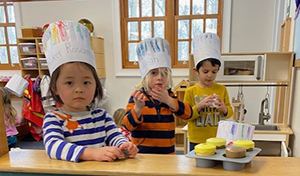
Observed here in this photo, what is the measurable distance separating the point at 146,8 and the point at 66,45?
272 cm

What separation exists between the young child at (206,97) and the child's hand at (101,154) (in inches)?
29.5

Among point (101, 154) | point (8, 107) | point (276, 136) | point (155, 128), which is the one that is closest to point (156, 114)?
point (155, 128)

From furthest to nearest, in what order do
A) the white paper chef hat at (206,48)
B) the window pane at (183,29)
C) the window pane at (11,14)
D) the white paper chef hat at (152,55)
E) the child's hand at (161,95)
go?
the window pane at (11,14) → the window pane at (183,29) → the white paper chef hat at (206,48) → the white paper chef hat at (152,55) → the child's hand at (161,95)

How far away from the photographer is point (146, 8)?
315cm

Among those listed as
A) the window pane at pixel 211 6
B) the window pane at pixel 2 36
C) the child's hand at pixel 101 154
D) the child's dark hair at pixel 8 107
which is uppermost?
the window pane at pixel 211 6

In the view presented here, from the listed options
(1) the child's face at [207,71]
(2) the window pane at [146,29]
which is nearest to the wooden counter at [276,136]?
(1) the child's face at [207,71]

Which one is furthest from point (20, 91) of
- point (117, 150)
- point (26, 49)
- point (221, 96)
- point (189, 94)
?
point (117, 150)

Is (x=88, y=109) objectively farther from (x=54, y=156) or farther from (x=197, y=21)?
(x=197, y=21)

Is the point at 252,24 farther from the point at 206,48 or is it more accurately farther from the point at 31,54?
the point at 31,54

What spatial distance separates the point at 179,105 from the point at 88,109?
1.55 ft

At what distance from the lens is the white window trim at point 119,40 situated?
2.86 metres

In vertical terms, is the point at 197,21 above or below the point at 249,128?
above

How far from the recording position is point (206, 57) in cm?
129

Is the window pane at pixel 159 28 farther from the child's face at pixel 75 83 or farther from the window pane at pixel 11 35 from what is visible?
the child's face at pixel 75 83
